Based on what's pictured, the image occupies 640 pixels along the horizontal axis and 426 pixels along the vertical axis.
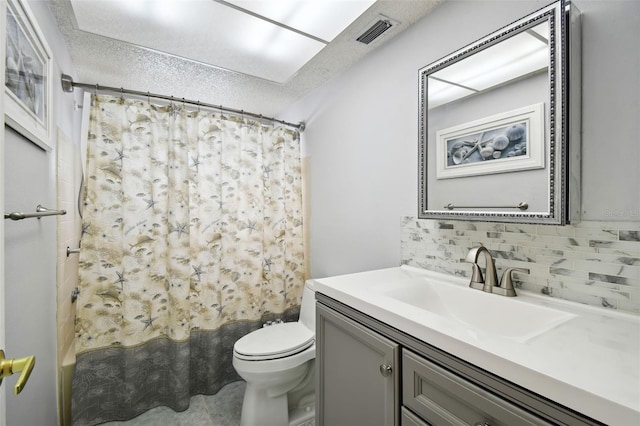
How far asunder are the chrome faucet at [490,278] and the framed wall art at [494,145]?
34 cm

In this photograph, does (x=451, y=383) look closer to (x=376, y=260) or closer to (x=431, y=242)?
(x=431, y=242)

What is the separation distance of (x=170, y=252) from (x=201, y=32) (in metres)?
1.36

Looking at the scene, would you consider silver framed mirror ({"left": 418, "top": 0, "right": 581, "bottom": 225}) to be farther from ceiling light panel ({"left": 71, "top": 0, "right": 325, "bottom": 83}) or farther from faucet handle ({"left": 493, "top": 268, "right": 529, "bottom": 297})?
ceiling light panel ({"left": 71, "top": 0, "right": 325, "bottom": 83})

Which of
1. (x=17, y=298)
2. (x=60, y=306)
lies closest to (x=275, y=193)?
(x=60, y=306)

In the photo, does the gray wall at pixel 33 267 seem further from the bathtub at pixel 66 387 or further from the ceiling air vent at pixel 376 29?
the ceiling air vent at pixel 376 29

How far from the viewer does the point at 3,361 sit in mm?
540

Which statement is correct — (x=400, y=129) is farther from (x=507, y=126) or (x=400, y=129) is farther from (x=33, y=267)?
(x=33, y=267)

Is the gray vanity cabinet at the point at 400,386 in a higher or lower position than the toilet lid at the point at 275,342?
higher

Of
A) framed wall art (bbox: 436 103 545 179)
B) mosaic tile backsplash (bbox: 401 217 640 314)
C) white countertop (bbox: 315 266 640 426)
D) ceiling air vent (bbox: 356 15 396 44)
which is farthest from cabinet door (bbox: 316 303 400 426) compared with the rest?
ceiling air vent (bbox: 356 15 396 44)

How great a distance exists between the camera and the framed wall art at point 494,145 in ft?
3.31

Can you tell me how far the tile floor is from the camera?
1775 millimetres

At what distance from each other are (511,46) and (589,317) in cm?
95

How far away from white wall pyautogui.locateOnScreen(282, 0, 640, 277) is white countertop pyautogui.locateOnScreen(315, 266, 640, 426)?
342mm

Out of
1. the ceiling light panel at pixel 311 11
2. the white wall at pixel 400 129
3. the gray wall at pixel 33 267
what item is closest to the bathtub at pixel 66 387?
the gray wall at pixel 33 267
